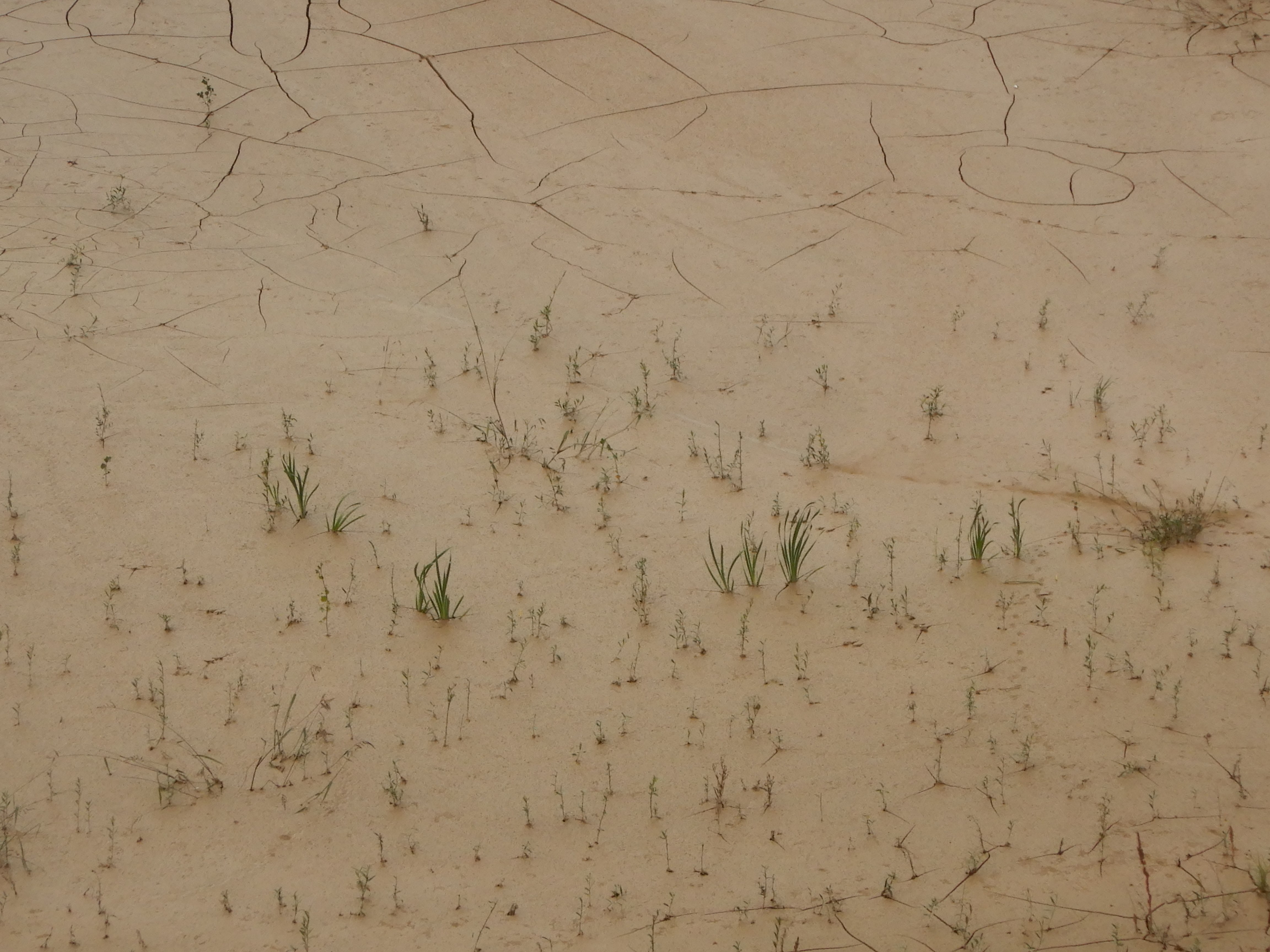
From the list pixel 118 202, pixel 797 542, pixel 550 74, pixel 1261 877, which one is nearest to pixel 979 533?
pixel 797 542

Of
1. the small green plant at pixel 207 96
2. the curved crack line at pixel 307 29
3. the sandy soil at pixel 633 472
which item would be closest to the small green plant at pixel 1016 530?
the sandy soil at pixel 633 472

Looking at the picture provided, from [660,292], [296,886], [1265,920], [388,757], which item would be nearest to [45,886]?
[296,886]

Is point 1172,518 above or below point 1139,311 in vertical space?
below

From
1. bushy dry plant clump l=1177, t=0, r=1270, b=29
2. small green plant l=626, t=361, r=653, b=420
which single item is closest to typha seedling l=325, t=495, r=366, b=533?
small green plant l=626, t=361, r=653, b=420

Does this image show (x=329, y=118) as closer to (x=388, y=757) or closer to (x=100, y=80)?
(x=100, y=80)

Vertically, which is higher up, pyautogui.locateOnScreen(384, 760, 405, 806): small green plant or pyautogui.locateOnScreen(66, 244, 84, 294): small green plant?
pyautogui.locateOnScreen(66, 244, 84, 294): small green plant

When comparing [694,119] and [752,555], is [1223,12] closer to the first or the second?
[694,119]

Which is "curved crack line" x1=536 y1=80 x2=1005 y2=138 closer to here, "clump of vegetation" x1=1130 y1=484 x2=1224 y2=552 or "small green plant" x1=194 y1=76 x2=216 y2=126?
"small green plant" x1=194 y1=76 x2=216 y2=126
